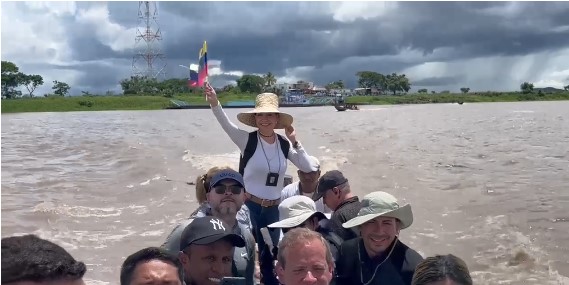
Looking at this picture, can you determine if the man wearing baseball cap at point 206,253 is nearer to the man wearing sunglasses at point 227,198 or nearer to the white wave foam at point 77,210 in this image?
the man wearing sunglasses at point 227,198

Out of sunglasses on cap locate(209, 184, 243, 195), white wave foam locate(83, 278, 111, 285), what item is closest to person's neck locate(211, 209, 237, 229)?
sunglasses on cap locate(209, 184, 243, 195)

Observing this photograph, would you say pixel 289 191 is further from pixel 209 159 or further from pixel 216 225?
pixel 209 159

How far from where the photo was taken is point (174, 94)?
2680 inches

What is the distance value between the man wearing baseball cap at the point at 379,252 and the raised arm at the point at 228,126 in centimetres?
127

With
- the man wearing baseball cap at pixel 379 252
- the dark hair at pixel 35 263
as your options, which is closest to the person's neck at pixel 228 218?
the man wearing baseball cap at pixel 379 252

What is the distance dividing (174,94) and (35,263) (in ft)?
223

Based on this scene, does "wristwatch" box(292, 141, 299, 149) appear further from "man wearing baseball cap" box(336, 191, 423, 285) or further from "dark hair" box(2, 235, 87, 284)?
"dark hair" box(2, 235, 87, 284)

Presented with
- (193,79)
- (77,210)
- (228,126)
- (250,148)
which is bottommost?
(77,210)

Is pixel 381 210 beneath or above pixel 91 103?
above

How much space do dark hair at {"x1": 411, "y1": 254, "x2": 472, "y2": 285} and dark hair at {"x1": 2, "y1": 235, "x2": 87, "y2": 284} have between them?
1.36 m

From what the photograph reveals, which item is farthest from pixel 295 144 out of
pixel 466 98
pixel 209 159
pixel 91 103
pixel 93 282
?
pixel 466 98

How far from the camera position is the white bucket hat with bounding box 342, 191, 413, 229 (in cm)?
309

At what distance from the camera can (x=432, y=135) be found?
922 inches

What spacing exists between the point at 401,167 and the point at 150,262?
1201 cm
